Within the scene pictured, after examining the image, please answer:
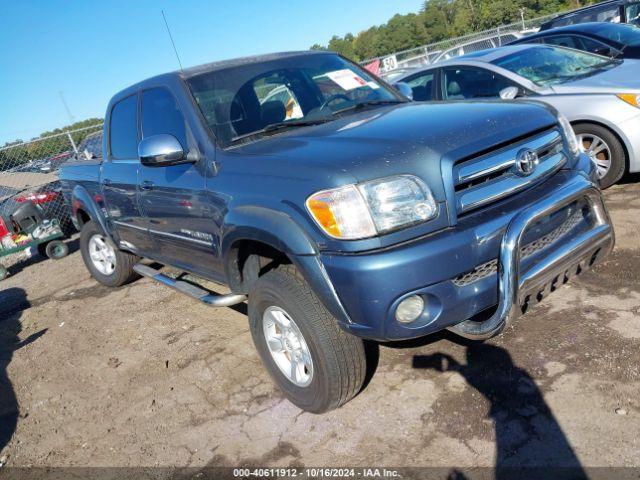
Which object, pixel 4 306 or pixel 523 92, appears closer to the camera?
pixel 523 92

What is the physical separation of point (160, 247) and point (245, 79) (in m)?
1.46

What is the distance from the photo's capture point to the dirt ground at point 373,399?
248cm

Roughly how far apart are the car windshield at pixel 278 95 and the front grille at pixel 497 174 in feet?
3.73

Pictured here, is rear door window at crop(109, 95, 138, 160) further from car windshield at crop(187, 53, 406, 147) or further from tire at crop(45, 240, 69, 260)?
tire at crop(45, 240, 69, 260)

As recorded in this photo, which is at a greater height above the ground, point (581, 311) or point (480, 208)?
point (480, 208)

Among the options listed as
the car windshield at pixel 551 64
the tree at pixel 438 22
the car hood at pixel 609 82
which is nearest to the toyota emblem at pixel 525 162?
the car hood at pixel 609 82

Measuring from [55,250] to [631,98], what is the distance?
807 centimetres

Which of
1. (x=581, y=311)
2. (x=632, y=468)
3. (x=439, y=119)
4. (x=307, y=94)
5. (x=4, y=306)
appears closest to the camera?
(x=632, y=468)

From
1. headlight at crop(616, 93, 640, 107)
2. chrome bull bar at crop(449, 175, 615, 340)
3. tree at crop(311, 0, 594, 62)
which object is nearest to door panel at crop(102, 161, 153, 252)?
chrome bull bar at crop(449, 175, 615, 340)

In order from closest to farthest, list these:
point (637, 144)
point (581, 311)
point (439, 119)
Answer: point (439, 119), point (581, 311), point (637, 144)

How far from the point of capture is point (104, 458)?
301 centimetres

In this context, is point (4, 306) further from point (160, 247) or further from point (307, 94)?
point (307, 94)

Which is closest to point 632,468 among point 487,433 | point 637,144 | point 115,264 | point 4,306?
point 487,433

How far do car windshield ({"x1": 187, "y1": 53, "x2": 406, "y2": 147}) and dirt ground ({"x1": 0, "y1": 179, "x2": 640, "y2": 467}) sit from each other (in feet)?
5.23
